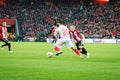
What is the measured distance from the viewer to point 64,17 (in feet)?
225

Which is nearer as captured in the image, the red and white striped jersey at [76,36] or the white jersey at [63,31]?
the white jersey at [63,31]

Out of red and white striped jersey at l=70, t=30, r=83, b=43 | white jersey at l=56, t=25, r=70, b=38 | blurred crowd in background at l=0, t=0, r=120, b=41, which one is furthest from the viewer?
blurred crowd in background at l=0, t=0, r=120, b=41

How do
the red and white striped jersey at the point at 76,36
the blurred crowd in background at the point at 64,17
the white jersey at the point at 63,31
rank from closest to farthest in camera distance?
1. the white jersey at the point at 63,31
2. the red and white striped jersey at the point at 76,36
3. the blurred crowd in background at the point at 64,17

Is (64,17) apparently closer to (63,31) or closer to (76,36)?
(76,36)

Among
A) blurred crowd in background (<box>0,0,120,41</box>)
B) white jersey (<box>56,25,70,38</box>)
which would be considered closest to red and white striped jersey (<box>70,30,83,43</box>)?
white jersey (<box>56,25,70,38</box>)

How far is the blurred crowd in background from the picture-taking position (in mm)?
63281

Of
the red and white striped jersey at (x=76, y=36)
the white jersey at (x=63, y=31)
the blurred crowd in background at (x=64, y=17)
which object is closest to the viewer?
the white jersey at (x=63, y=31)

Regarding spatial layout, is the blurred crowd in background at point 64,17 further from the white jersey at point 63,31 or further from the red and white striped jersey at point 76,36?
the white jersey at point 63,31

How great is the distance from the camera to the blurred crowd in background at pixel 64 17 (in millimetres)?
63281

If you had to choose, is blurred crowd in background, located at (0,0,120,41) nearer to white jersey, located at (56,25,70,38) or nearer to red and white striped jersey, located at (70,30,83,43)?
red and white striped jersey, located at (70,30,83,43)

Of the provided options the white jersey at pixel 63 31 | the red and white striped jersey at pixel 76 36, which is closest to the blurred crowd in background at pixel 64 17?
the red and white striped jersey at pixel 76 36

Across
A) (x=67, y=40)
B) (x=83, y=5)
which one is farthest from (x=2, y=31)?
(x=83, y=5)

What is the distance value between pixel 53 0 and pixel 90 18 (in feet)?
35.7

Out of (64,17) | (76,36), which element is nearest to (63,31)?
(76,36)
